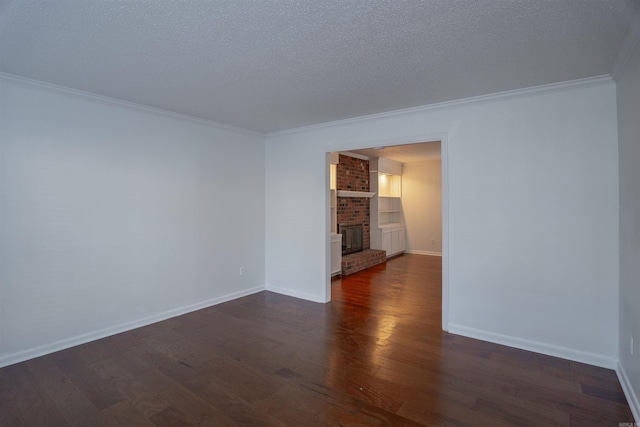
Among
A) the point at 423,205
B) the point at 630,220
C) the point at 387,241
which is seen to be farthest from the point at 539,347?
the point at 423,205

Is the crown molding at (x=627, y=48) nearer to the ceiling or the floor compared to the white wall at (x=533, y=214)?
nearer to the ceiling

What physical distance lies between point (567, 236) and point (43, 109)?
4.89 m

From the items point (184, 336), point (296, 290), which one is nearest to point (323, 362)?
point (184, 336)

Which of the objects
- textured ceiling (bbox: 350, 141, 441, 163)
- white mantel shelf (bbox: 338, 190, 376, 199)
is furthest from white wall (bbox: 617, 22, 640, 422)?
white mantel shelf (bbox: 338, 190, 376, 199)

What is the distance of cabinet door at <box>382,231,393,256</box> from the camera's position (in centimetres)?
780

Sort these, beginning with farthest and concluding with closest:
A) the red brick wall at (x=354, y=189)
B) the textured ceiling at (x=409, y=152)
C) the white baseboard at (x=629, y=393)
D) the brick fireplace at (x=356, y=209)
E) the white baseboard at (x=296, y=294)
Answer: the red brick wall at (x=354, y=189)
the brick fireplace at (x=356, y=209)
the textured ceiling at (x=409, y=152)
the white baseboard at (x=296, y=294)
the white baseboard at (x=629, y=393)

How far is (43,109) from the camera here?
292 centimetres

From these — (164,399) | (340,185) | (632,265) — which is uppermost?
(340,185)

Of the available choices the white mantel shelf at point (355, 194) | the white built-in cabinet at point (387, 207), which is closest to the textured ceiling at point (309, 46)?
the white mantel shelf at point (355, 194)

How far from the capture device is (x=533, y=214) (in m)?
3.01

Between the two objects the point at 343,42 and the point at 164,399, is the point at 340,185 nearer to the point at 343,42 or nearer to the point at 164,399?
the point at 343,42

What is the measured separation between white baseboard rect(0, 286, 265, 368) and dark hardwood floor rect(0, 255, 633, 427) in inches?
3.1

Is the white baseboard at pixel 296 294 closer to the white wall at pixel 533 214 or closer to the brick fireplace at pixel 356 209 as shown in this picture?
the brick fireplace at pixel 356 209

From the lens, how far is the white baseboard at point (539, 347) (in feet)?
8.95
